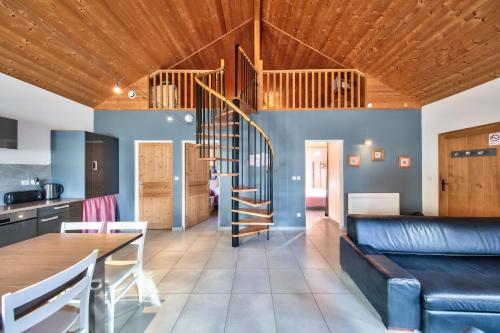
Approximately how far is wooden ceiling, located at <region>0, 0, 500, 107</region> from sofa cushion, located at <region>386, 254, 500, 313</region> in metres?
2.84

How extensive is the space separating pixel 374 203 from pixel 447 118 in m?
2.14

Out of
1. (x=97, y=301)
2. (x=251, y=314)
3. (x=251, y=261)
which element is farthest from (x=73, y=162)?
(x=251, y=314)

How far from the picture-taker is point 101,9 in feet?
9.61

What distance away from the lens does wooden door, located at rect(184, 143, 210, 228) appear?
5.01 m

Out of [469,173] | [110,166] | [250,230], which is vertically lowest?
[250,230]

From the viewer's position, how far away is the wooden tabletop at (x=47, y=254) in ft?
3.89

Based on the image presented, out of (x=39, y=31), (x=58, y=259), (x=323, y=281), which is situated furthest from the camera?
(x=39, y=31)

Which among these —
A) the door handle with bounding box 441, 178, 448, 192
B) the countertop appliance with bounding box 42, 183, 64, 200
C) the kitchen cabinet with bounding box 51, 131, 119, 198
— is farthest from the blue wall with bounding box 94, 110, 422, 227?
the countertop appliance with bounding box 42, 183, 64, 200

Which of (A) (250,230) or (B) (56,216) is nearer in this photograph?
(B) (56,216)

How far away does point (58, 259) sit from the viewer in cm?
142

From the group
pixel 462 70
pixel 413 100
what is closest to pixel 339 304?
pixel 462 70

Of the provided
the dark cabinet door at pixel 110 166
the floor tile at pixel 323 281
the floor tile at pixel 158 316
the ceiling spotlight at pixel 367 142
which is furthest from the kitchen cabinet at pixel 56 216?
the ceiling spotlight at pixel 367 142

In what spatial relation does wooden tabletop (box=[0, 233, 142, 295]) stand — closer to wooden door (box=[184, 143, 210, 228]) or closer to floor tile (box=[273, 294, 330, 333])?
floor tile (box=[273, 294, 330, 333])

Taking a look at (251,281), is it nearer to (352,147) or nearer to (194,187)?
(194,187)
